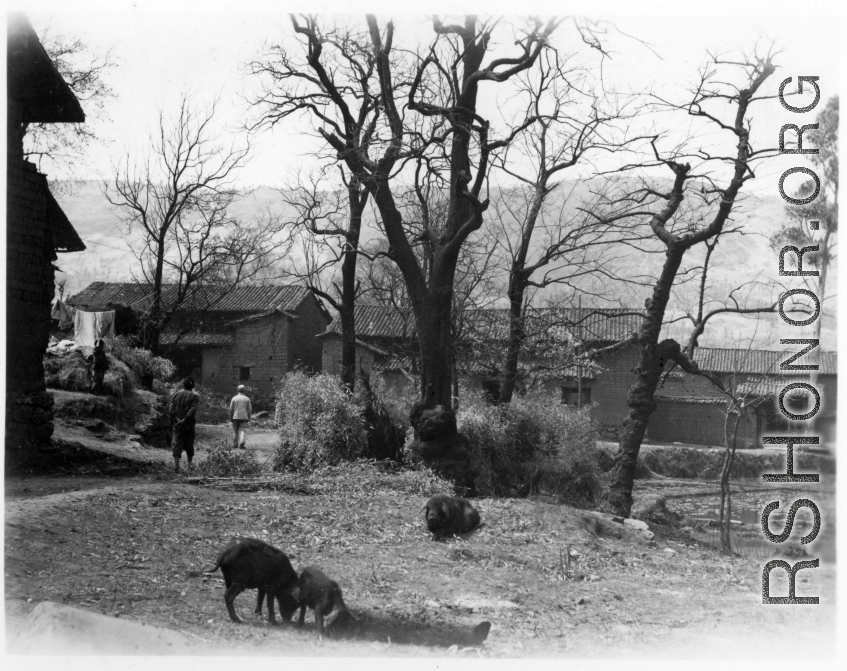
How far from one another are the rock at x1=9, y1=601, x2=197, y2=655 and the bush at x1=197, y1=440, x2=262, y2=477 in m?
7.75

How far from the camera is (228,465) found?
12.4 m

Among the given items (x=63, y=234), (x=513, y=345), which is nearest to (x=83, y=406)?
(x=63, y=234)

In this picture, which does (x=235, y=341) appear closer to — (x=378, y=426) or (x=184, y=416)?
(x=184, y=416)

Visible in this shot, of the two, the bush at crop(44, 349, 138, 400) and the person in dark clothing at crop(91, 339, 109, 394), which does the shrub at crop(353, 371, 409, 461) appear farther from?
the bush at crop(44, 349, 138, 400)

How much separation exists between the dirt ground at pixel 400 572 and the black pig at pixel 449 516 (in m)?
0.18

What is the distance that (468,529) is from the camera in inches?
337

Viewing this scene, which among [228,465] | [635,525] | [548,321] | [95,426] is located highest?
[548,321]

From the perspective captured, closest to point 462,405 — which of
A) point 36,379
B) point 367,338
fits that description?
point 36,379

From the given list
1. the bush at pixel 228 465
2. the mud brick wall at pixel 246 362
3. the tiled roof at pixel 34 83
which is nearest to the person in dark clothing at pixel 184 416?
the bush at pixel 228 465

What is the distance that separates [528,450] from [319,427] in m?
4.57

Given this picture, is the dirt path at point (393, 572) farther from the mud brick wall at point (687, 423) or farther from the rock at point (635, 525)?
the mud brick wall at point (687, 423)

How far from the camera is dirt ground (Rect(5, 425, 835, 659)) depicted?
16.7 feet

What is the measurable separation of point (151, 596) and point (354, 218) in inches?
448

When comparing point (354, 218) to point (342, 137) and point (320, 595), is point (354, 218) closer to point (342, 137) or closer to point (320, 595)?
point (342, 137)
